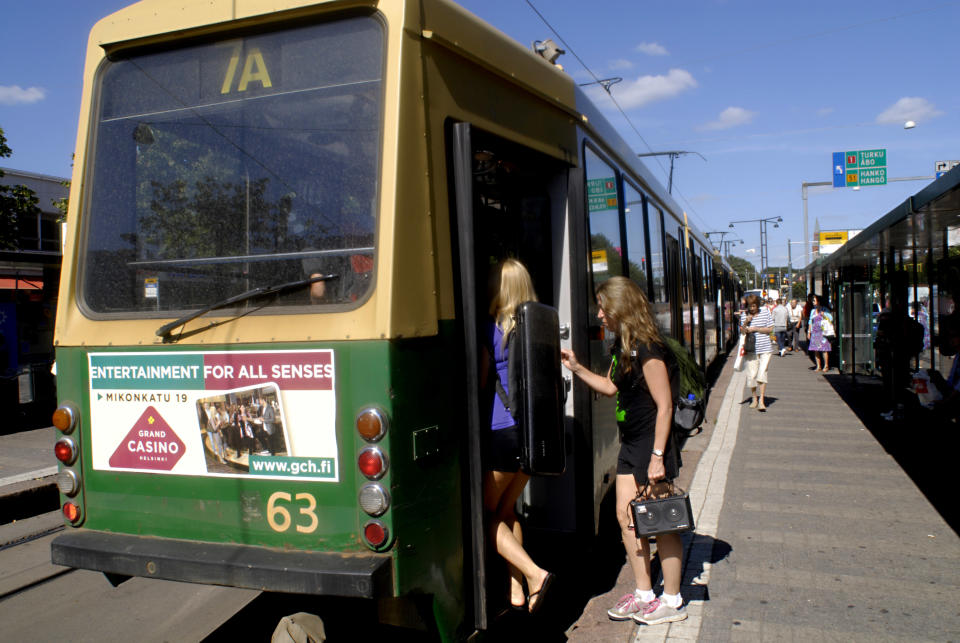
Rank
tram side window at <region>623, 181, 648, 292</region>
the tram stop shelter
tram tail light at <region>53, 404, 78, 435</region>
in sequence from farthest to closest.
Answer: the tram stop shelter < tram side window at <region>623, 181, 648, 292</region> < tram tail light at <region>53, 404, 78, 435</region>

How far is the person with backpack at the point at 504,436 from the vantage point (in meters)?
3.69

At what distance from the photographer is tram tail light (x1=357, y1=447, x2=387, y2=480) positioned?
9.52ft

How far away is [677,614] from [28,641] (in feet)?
Result: 11.8

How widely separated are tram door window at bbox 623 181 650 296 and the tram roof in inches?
95.3

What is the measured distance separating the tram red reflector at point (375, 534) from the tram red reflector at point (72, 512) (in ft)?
4.86

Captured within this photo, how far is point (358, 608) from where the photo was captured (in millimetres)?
4016

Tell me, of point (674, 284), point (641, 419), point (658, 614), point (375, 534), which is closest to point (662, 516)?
point (641, 419)

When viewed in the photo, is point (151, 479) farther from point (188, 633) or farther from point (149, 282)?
point (188, 633)

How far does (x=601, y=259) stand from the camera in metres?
5.12

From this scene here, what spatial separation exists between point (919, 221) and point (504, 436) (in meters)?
6.79

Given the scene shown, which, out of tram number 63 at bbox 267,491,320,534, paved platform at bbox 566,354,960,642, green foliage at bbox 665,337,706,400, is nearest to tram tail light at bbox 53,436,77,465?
tram number 63 at bbox 267,491,320,534

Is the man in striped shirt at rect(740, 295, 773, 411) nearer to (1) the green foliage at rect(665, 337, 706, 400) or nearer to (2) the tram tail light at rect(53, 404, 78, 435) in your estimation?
(1) the green foliage at rect(665, 337, 706, 400)

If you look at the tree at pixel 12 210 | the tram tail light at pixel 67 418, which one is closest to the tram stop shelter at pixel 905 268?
the tram tail light at pixel 67 418

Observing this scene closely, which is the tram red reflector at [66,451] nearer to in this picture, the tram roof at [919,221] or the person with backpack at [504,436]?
the person with backpack at [504,436]
